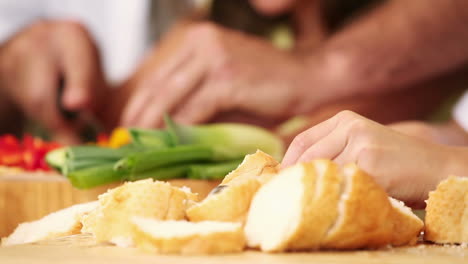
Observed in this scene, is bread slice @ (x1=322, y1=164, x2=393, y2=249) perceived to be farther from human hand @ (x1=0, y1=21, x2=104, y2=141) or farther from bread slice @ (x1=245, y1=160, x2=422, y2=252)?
human hand @ (x1=0, y1=21, x2=104, y2=141)

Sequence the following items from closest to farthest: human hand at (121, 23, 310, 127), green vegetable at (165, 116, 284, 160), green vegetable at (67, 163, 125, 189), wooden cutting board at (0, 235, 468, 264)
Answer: wooden cutting board at (0, 235, 468, 264)
green vegetable at (67, 163, 125, 189)
green vegetable at (165, 116, 284, 160)
human hand at (121, 23, 310, 127)

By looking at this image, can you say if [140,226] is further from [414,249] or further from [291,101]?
[291,101]

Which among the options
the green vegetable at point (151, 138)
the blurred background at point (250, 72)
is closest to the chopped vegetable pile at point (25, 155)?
the green vegetable at point (151, 138)

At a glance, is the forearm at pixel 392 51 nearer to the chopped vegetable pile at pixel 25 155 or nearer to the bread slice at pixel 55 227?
the chopped vegetable pile at pixel 25 155

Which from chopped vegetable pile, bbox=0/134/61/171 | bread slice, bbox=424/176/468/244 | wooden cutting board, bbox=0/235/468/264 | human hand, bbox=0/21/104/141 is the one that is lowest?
wooden cutting board, bbox=0/235/468/264

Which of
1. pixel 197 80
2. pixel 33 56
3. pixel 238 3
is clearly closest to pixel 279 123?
pixel 197 80

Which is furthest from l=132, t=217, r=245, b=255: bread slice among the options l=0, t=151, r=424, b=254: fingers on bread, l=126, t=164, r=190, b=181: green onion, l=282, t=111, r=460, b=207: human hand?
l=126, t=164, r=190, b=181: green onion
